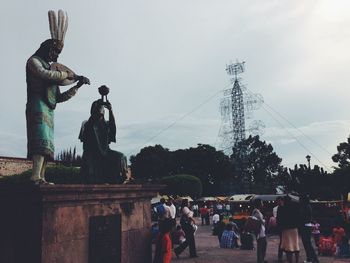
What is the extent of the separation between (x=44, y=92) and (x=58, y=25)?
1.14m

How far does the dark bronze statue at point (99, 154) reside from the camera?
23.8ft

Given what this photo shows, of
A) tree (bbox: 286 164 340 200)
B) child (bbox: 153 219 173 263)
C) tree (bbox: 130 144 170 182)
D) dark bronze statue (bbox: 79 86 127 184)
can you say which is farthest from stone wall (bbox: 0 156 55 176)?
child (bbox: 153 219 173 263)

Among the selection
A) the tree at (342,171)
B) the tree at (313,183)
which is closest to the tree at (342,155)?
the tree at (342,171)

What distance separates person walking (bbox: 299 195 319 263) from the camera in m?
9.23

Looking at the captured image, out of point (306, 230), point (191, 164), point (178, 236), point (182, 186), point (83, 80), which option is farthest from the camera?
point (191, 164)

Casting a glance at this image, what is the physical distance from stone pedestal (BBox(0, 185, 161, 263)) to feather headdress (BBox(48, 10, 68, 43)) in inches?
99.1

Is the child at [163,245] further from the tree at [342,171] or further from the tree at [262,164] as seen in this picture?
the tree at [262,164]

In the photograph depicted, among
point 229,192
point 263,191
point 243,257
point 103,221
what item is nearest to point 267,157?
point 263,191

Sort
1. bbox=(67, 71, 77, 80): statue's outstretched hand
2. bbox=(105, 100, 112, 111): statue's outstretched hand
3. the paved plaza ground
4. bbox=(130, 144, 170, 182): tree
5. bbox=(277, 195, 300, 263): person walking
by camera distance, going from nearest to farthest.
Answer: bbox=(67, 71, 77, 80): statue's outstretched hand
bbox=(105, 100, 112, 111): statue's outstretched hand
bbox=(277, 195, 300, 263): person walking
the paved plaza ground
bbox=(130, 144, 170, 182): tree

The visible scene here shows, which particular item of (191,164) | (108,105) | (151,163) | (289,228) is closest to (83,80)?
(108,105)

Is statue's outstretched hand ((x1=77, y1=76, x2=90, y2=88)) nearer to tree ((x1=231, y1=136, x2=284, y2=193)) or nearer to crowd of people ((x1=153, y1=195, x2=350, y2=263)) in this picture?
crowd of people ((x1=153, y1=195, x2=350, y2=263))

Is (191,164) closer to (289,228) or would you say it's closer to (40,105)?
(289,228)

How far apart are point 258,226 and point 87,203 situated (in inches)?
189

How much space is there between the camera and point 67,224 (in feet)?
18.6
